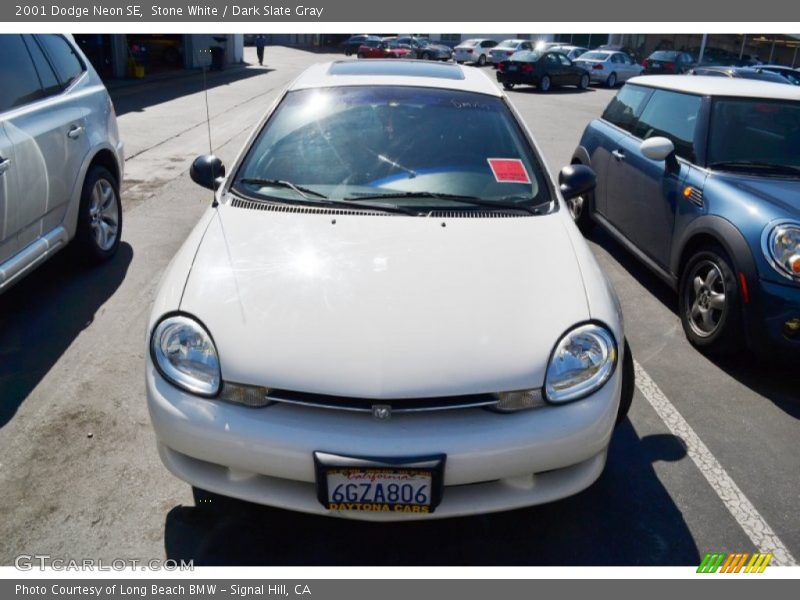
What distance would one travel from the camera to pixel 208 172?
11.4 feet

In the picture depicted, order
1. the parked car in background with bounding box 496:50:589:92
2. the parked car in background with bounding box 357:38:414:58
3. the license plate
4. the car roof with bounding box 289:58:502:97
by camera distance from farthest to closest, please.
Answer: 1. the parked car in background with bounding box 357:38:414:58
2. the parked car in background with bounding box 496:50:589:92
3. the car roof with bounding box 289:58:502:97
4. the license plate

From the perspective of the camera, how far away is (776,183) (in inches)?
158

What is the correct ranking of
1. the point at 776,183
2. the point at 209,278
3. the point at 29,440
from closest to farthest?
1. the point at 209,278
2. the point at 29,440
3. the point at 776,183

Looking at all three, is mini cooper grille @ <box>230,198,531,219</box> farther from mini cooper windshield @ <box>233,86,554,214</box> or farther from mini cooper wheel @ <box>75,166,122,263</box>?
mini cooper wheel @ <box>75,166,122,263</box>

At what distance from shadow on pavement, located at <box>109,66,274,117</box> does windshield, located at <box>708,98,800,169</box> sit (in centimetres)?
1035

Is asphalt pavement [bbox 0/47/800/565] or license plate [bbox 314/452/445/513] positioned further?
asphalt pavement [bbox 0/47/800/565]

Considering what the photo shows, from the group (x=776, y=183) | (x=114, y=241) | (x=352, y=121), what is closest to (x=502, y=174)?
(x=352, y=121)

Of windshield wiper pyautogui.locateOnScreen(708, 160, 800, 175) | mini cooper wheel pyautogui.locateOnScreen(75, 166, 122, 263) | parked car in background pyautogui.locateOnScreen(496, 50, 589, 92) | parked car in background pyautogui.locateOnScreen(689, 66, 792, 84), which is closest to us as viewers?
windshield wiper pyautogui.locateOnScreen(708, 160, 800, 175)

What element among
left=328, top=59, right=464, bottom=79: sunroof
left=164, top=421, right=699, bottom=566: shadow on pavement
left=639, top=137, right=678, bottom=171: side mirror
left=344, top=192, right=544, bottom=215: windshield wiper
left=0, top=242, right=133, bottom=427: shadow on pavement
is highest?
left=328, top=59, right=464, bottom=79: sunroof

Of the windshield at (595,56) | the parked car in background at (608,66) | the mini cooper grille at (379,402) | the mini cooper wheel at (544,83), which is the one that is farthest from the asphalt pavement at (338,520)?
the windshield at (595,56)

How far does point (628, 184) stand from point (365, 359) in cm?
371

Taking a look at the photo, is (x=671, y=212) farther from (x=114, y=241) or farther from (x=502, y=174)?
(x=114, y=241)

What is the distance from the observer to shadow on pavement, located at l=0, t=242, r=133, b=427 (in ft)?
11.6

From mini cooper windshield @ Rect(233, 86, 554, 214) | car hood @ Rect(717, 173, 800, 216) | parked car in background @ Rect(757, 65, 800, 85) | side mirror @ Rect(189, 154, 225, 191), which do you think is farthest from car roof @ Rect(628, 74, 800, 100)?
parked car in background @ Rect(757, 65, 800, 85)
